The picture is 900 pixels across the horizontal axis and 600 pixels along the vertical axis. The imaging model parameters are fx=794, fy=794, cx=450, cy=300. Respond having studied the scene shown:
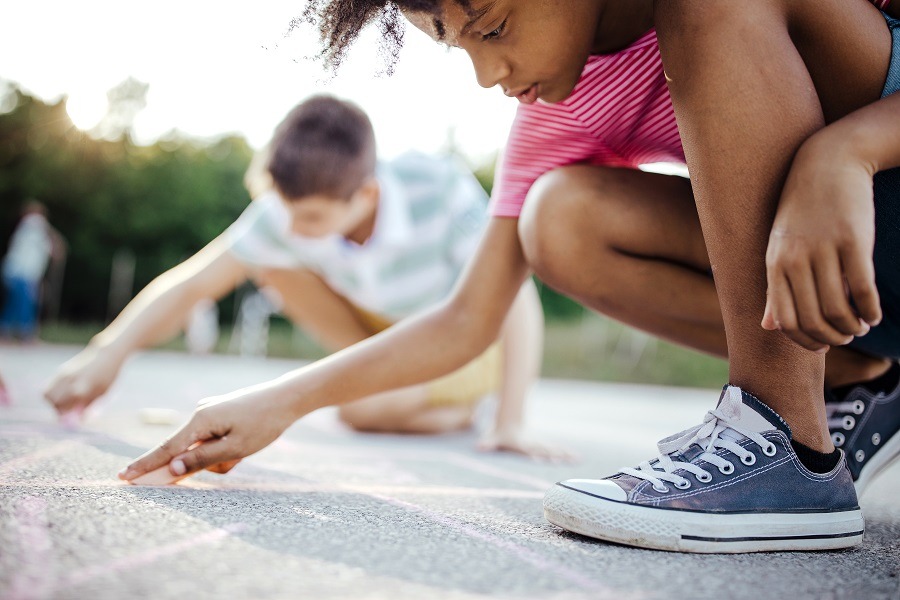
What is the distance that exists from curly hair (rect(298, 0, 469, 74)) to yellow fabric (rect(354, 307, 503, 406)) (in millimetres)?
1602

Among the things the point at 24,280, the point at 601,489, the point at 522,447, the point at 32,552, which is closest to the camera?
the point at 32,552

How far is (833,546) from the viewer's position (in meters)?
1.09

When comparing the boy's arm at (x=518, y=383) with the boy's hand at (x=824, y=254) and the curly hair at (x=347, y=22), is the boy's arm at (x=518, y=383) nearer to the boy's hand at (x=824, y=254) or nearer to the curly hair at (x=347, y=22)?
the curly hair at (x=347, y=22)

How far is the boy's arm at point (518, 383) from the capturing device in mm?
2367

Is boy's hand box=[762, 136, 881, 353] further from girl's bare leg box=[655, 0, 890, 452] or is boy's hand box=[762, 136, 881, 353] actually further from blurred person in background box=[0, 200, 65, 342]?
blurred person in background box=[0, 200, 65, 342]

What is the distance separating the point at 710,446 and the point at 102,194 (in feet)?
51.8

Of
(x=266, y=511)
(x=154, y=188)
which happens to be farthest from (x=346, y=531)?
(x=154, y=188)

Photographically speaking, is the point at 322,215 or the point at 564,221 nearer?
the point at 564,221

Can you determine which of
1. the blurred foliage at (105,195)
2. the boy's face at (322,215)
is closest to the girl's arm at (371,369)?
the boy's face at (322,215)

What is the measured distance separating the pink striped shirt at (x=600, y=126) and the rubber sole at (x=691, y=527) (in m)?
0.67

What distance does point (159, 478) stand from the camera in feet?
4.20

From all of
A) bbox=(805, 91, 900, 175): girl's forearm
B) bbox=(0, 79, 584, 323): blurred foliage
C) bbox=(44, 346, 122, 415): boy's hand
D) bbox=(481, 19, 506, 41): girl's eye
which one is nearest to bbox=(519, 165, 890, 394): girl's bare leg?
bbox=(481, 19, 506, 41): girl's eye

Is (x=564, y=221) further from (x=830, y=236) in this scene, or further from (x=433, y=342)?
(x=830, y=236)

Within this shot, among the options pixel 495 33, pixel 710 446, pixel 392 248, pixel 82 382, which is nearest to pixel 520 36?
pixel 495 33
